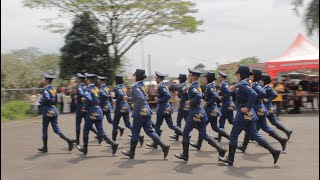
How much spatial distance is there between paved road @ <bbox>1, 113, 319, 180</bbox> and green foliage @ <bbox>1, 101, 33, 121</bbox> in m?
8.23

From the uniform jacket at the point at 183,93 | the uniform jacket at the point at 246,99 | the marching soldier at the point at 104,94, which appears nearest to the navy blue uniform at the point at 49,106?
the marching soldier at the point at 104,94

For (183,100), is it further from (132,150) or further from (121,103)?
(132,150)

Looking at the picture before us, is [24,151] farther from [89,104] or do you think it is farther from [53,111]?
[89,104]

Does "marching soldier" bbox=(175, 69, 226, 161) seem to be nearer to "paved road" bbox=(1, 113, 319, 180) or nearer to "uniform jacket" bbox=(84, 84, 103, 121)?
"paved road" bbox=(1, 113, 319, 180)

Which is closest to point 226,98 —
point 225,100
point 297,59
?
point 225,100

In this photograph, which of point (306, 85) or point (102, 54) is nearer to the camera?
point (306, 85)

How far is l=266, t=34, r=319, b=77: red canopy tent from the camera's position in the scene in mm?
18375

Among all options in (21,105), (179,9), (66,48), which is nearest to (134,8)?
(179,9)

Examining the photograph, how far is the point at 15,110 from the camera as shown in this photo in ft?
63.6

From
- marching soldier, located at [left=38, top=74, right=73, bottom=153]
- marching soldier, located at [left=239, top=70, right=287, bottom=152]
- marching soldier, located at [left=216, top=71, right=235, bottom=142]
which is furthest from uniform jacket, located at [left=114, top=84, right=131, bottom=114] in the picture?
marching soldier, located at [left=239, top=70, right=287, bottom=152]

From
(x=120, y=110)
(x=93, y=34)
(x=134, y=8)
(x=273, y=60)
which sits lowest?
(x=120, y=110)

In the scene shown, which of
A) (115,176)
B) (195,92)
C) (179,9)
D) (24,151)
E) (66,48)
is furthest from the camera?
(179,9)

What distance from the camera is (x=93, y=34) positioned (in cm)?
2242

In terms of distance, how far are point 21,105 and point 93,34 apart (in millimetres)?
5073
